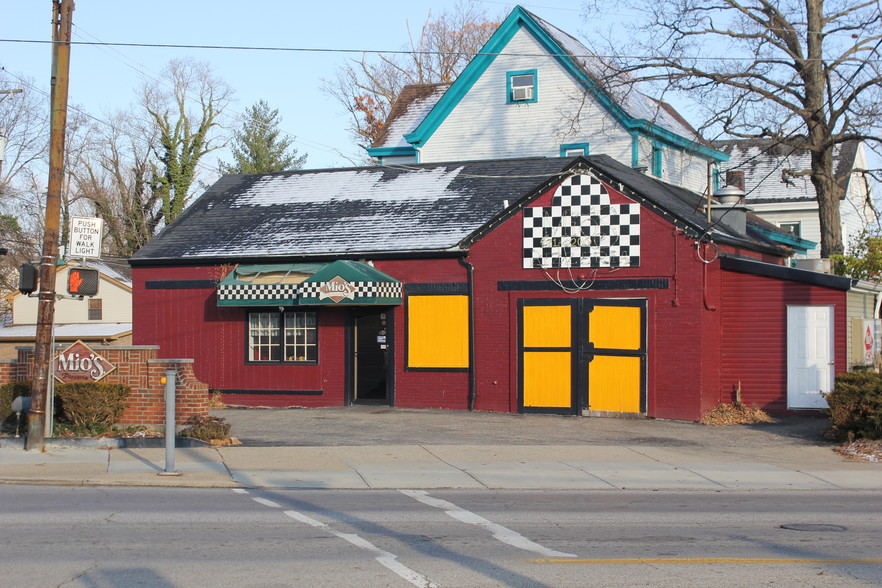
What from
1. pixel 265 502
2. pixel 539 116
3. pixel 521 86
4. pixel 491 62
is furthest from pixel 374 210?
pixel 265 502

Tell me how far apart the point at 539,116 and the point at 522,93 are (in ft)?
3.34

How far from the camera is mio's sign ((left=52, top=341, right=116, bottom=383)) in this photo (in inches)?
635

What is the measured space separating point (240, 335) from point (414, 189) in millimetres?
5683

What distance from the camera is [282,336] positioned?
74.2 ft

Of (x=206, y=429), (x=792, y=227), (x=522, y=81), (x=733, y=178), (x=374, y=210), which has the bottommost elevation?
(x=206, y=429)

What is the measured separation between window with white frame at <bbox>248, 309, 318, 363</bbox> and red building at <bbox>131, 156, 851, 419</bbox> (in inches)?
1.5

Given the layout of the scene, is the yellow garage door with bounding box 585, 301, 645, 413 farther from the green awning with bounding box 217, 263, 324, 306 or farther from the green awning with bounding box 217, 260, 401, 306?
the green awning with bounding box 217, 263, 324, 306

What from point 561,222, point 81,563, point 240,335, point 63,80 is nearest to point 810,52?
point 561,222

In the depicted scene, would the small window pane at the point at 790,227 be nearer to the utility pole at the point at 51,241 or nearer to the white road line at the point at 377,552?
the utility pole at the point at 51,241

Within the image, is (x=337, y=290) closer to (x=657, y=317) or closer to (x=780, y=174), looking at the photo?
(x=657, y=317)

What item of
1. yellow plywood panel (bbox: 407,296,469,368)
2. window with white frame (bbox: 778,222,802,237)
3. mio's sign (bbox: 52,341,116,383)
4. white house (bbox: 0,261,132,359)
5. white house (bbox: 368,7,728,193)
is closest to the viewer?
mio's sign (bbox: 52,341,116,383)

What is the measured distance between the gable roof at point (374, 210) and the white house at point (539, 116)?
5947 millimetres

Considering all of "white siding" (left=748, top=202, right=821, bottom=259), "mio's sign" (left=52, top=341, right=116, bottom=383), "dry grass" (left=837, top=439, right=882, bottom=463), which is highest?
"white siding" (left=748, top=202, right=821, bottom=259)

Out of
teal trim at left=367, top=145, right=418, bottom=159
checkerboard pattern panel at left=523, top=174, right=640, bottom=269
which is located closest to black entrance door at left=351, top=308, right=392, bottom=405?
checkerboard pattern panel at left=523, top=174, right=640, bottom=269
